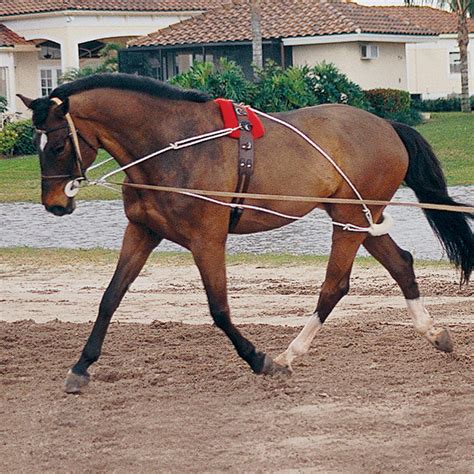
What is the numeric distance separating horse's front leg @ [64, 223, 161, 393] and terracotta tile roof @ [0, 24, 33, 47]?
32954 millimetres

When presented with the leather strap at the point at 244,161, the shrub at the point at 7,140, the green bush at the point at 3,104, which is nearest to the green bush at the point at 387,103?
the shrub at the point at 7,140

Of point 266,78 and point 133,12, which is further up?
point 133,12

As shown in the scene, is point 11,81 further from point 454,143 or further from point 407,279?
point 407,279

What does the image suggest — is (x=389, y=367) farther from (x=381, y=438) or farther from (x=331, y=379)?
(x=381, y=438)

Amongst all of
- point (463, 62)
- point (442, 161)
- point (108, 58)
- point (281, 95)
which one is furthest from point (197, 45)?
point (442, 161)

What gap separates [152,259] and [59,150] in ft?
24.0

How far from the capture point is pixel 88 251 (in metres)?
15.5

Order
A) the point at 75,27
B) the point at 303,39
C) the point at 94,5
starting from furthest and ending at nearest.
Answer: the point at 94,5 < the point at 75,27 < the point at 303,39

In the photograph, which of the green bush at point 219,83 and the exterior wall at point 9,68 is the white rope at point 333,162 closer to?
the green bush at point 219,83

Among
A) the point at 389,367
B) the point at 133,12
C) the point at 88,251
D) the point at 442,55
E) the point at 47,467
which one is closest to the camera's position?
the point at 47,467

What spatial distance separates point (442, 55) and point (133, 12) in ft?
50.3

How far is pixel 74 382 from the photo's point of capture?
736 centimetres

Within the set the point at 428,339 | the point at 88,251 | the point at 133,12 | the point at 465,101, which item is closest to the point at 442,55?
the point at 465,101

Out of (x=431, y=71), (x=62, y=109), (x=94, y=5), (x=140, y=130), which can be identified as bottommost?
(x=140, y=130)
